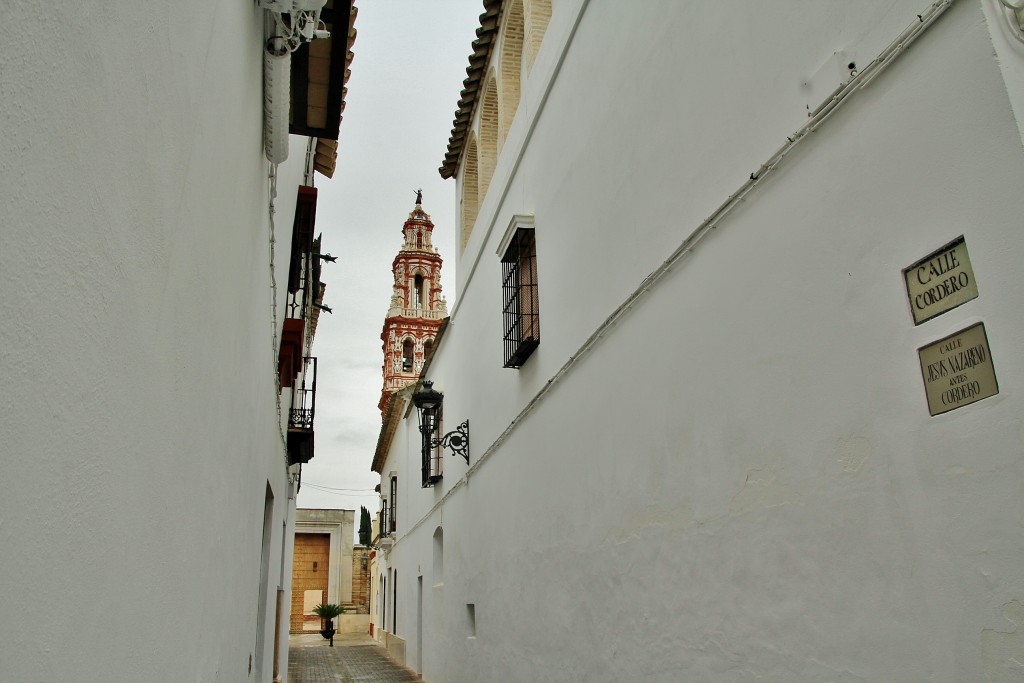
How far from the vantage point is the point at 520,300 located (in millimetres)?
7352

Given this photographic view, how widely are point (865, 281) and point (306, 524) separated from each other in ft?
96.5

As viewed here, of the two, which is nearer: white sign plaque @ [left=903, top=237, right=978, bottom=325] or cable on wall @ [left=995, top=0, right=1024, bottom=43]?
cable on wall @ [left=995, top=0, right=1024, bottom=43]

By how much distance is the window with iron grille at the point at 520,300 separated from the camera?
22.8 ft

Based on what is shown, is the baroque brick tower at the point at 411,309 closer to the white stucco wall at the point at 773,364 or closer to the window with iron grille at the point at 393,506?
the window with iron grille at the point at 393,506

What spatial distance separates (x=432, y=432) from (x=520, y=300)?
5.28 metres

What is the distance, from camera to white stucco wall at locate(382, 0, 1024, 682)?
2.24m

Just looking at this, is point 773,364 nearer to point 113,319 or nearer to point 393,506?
point 113,319

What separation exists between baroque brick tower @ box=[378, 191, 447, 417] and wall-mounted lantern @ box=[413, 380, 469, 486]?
16.3 m

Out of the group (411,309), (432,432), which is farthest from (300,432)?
(411,309)

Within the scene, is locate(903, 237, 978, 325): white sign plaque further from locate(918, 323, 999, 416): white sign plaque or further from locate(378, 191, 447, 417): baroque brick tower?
locate(378, 191, 447, 417): baroque brick tower

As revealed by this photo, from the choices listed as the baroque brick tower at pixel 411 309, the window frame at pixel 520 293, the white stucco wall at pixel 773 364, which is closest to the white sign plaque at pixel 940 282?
the white stucco wall at pixel 773 364

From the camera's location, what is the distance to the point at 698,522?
3701mm

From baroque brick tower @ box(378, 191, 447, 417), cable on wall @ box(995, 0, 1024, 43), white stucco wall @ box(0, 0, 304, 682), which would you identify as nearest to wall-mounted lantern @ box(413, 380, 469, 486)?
white stucco wall @ box(0, 0, 304, 682)

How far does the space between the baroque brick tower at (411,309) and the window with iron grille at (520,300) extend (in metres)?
21.2
